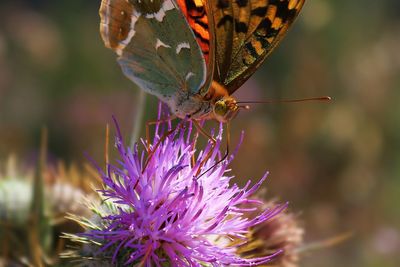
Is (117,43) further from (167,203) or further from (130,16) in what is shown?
(167,203)

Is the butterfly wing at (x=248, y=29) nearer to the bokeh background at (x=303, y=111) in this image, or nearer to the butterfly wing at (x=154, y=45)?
the butterfly wing at (x=154, y=45)

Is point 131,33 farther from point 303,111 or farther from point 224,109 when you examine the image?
point 303,111

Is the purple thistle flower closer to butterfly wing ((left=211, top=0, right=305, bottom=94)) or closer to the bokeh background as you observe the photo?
butterfly wing ((left=211, top=0, right=305, bottom=94))

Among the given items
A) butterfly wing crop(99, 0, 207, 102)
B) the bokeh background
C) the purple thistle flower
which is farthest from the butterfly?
the bokeh background

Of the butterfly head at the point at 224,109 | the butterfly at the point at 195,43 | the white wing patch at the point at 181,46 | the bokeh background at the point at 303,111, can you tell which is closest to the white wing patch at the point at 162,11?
the butterfly at the point at 195,43

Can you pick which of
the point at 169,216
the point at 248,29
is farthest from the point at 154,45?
the point at 169,216

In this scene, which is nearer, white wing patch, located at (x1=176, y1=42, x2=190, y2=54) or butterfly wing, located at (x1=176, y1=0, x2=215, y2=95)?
butterfly wing, located at (x1=176, y1=0, x2=215, y2=95)

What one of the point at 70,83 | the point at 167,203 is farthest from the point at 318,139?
the point at 167,203

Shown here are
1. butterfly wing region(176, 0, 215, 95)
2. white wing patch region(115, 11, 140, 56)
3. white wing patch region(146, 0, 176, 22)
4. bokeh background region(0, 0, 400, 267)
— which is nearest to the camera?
butterfly wing region(176, 0, 215, 95)
